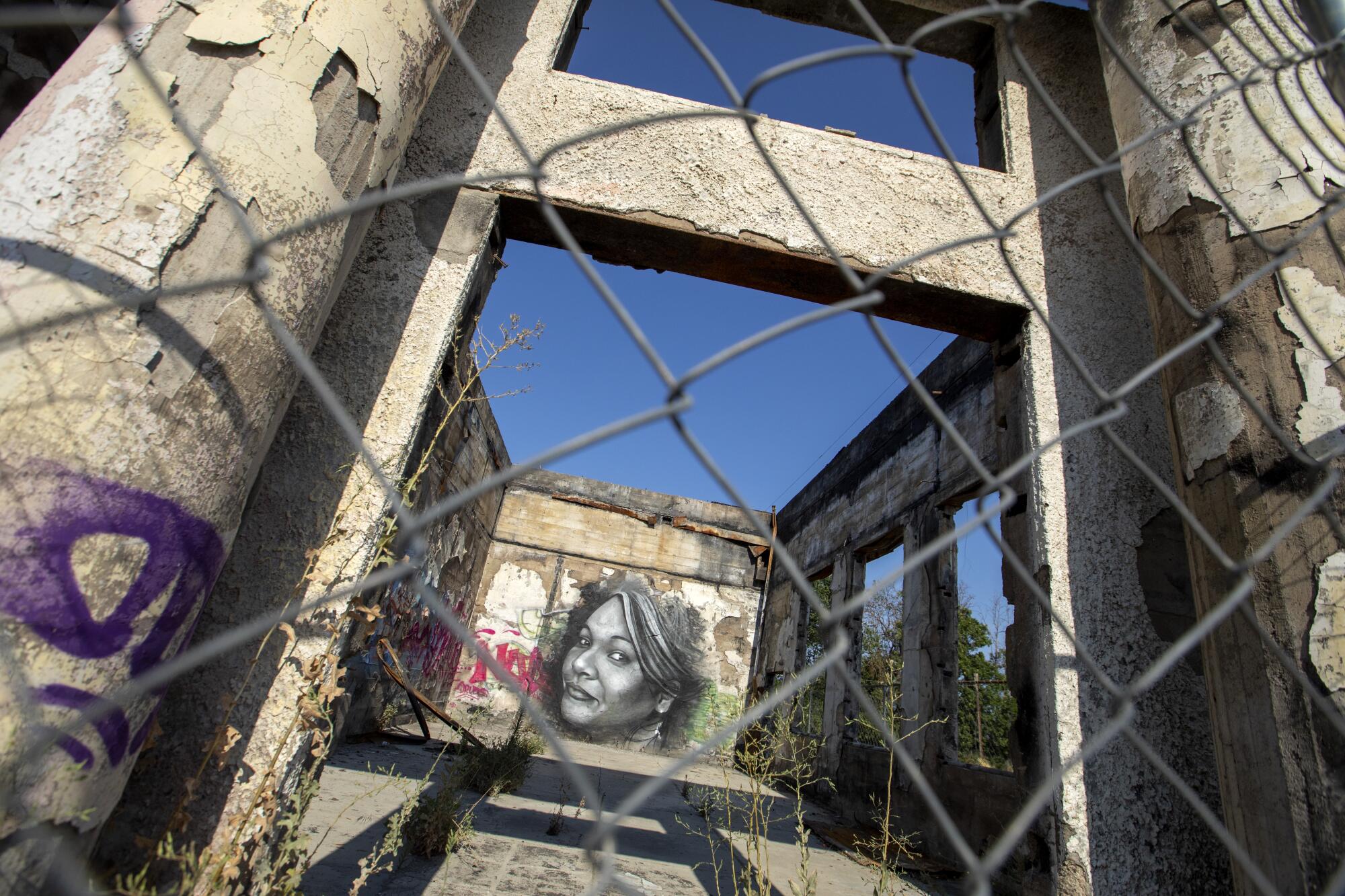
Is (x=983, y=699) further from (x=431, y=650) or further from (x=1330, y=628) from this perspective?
(x=1330, y=628)

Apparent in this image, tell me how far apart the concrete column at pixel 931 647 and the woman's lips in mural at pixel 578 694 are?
6.01 meters

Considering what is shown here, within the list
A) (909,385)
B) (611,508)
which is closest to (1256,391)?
(909,385)

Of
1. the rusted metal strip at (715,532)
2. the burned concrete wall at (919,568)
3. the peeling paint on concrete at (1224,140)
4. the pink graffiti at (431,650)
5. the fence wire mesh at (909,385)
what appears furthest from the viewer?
the rusted metal strip at (715,532)

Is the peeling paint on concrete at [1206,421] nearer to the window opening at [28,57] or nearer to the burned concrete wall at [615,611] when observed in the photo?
the window opening at [28,57]

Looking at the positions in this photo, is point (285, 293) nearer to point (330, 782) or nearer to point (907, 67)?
point (907, 67)

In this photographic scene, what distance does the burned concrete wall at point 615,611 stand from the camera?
11203mm

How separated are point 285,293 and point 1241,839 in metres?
2.70

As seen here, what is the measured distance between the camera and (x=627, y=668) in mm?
11445

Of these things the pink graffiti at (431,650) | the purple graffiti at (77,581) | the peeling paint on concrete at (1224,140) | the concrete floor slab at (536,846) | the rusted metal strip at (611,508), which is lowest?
the concrete floor slab at (536,846)

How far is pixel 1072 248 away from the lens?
9.28 feet

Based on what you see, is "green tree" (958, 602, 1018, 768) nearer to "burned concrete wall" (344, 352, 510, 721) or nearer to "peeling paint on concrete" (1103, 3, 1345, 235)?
"burned concrete wall" (344, 352, 510, 721)

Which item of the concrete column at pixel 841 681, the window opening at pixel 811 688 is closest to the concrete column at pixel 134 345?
the window opening at pixel 811 688

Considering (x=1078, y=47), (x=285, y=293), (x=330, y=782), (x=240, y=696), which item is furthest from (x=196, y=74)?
(x=330, y=782)

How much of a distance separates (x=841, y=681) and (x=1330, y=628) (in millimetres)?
6899
